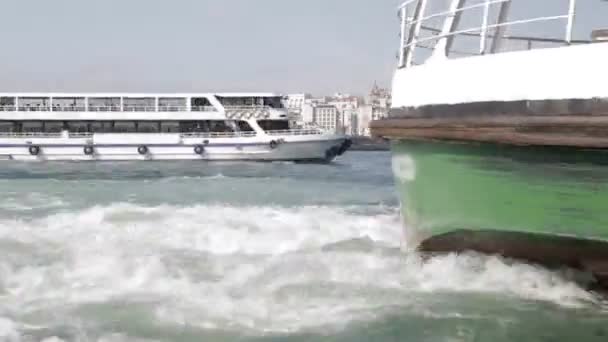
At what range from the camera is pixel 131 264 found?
265 inches

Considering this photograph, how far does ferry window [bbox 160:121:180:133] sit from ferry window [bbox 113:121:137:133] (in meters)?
1.39

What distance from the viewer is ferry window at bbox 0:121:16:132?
37.6 metres

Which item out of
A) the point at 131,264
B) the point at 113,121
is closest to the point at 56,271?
the point at 131,264

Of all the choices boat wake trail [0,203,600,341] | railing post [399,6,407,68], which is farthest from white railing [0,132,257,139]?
railing post [399,6,407,68]

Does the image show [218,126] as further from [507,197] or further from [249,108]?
[507,197]

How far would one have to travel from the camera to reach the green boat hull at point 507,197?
4902mm

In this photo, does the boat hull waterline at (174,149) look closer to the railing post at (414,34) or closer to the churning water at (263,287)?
the churning water at (263,287)

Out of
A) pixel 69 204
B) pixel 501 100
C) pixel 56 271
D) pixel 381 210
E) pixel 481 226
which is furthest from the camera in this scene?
pixel 69 204

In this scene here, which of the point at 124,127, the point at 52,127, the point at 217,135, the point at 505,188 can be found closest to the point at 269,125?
the point at 217,135

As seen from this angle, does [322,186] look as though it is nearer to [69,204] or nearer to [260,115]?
[69,204]

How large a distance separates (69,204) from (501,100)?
31.4ft

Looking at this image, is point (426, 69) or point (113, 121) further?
point (113, 121)

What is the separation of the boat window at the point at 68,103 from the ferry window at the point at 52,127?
0.66 m

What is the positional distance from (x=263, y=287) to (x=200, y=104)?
31.8 meters
